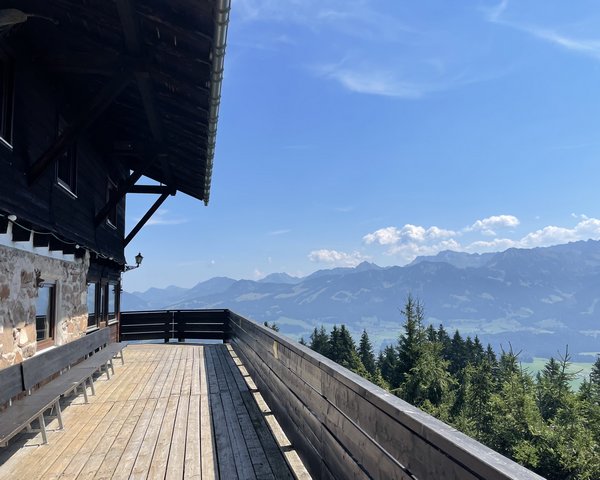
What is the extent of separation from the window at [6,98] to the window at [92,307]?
5108mm

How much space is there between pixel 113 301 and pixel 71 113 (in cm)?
672

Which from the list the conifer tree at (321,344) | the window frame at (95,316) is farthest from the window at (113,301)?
the conifer tree at (321,344)

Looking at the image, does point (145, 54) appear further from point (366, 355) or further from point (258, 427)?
point (366, 355)

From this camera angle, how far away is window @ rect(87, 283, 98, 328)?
10.3 meters

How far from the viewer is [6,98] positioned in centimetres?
565

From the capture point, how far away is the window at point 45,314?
6941 millimetres

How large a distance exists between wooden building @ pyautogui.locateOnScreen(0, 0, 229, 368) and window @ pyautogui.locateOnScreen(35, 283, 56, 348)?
0.02 metres

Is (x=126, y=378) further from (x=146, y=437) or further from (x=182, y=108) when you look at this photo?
(x=182, y=108)

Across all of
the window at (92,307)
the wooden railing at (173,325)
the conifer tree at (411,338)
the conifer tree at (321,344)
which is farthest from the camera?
the conifer tree at (321,344)

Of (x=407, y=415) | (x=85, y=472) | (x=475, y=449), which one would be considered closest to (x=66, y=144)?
(x=85, y=472)

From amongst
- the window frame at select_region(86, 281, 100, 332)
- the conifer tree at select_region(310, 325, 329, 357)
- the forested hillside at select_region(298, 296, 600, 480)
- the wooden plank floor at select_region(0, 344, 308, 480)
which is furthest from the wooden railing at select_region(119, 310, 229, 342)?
the conifer tree at select_region(310, 325, 329, 357)

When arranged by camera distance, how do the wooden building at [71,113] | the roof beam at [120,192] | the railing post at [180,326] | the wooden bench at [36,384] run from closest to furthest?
the wooden bench at [36,384]
the wooden building at [71,113]
the roof beam at [120,192]
the railing post at [180,326]

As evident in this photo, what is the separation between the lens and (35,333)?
21.6ft

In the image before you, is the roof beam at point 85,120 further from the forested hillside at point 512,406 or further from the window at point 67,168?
the forested hillside at point 512,406
